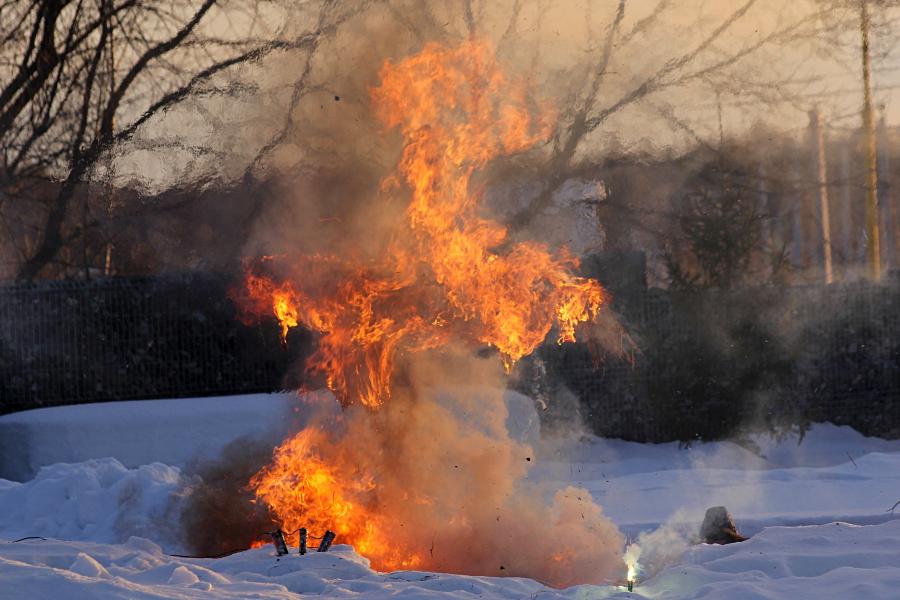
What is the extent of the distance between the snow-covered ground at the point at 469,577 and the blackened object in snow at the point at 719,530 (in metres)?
0.23

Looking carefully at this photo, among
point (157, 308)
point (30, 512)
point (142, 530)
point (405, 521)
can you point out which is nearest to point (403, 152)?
point (405, 521)

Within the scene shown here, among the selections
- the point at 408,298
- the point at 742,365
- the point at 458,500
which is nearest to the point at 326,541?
the point at 458,500

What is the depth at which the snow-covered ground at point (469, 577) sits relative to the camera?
288 inches

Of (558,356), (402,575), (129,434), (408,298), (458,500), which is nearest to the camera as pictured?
(402,575)

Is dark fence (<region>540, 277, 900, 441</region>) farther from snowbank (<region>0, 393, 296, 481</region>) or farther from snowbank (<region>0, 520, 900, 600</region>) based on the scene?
snowbank (<region>0, 520, 900, 600</region>)

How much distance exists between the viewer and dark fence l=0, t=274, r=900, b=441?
1612 cm

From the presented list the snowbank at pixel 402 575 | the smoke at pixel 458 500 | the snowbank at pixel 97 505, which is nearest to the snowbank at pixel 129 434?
the snowbank at pixel 97 505

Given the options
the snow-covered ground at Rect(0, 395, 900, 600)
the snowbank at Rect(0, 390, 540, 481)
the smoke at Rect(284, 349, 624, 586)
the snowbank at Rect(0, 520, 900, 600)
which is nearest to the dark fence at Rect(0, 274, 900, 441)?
the snow-covered ground at Rect(0, 395, 900, 600)

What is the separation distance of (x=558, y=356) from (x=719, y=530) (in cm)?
710

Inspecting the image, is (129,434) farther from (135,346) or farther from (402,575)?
(402,575)

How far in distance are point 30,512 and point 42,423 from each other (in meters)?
4.67

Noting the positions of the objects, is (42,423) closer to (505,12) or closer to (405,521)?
(405,521)

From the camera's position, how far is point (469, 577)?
776 centimetres

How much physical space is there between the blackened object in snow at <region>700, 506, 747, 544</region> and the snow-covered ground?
0.23 m
